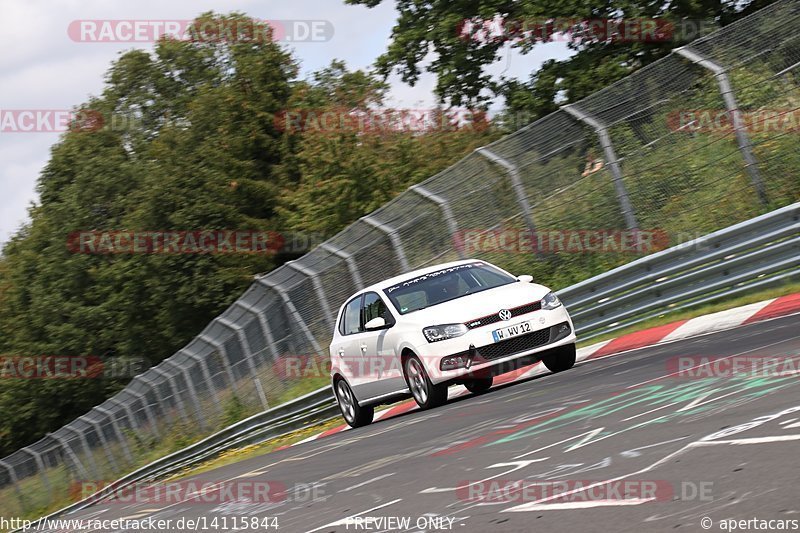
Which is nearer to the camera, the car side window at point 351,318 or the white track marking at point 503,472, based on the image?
the white track marking at point 503,472

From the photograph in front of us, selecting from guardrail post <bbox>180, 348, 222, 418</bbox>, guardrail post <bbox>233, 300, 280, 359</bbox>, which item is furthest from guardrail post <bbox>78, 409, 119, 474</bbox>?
guardrail post <bbox>233, 300, 280, 359</bbox>

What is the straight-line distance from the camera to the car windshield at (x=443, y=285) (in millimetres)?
13687

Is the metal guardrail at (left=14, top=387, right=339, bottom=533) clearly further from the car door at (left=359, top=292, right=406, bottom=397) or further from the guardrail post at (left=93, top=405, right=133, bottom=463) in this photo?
the guardrail post at (left=93, top=405, right=133, bottom=463)

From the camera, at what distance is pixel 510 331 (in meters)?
12.6

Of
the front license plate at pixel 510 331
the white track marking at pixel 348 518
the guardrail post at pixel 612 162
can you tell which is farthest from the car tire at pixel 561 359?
the white track marking at pixel 348 518

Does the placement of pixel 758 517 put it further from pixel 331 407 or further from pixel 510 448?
pixel 331 407

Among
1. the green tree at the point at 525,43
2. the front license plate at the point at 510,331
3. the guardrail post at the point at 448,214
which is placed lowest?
the front license plate at the point at 510,331

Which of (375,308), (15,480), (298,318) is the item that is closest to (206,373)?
A: (298,318)

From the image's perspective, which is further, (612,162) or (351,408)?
(612,162)

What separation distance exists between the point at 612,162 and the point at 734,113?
6.61 ft

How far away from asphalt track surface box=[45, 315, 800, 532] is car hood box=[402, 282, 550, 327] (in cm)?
88

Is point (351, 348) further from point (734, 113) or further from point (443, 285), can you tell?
point (734, 113)

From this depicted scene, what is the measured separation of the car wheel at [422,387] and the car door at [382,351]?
173 millimetres

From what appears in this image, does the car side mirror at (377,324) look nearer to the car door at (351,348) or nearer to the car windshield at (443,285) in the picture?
the car windshield at (443,285)
